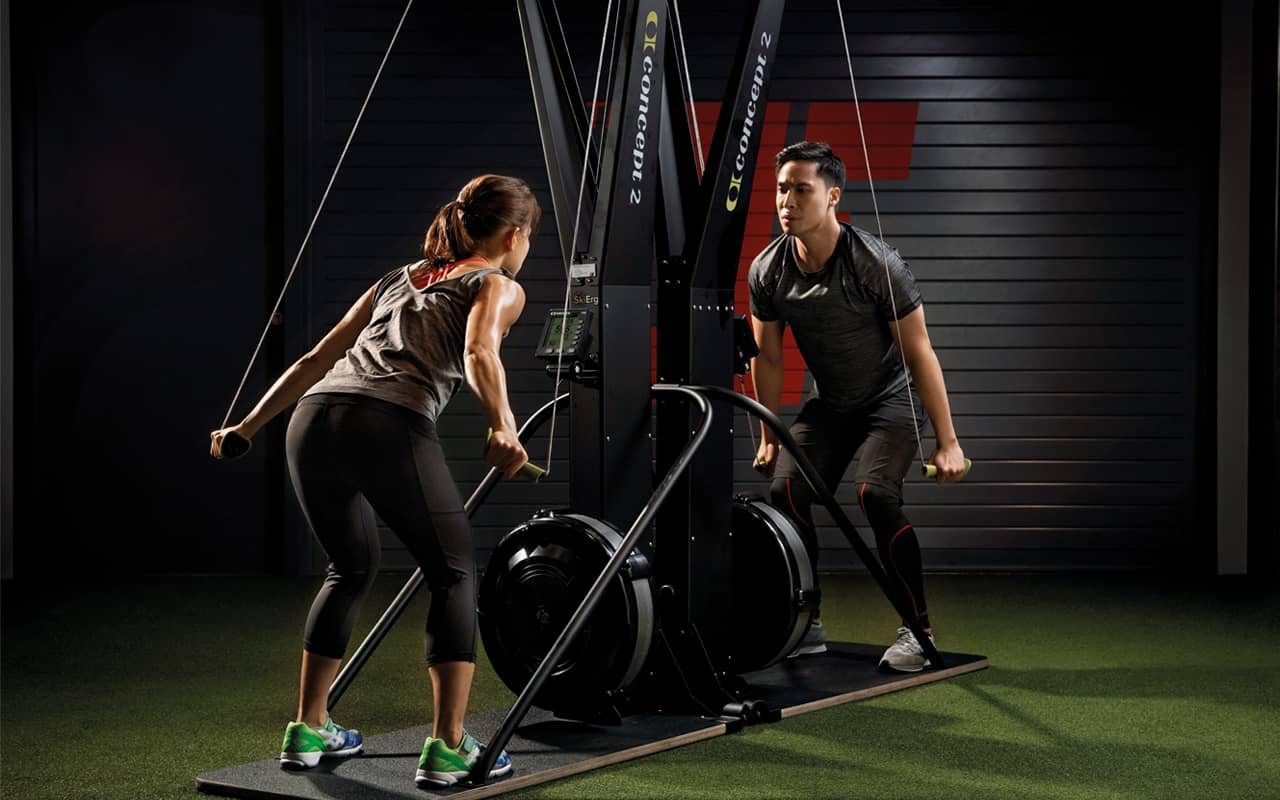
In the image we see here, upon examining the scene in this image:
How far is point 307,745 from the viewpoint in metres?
3.45

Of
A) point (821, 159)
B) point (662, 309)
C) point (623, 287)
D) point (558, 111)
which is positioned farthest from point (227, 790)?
point (821, 159)

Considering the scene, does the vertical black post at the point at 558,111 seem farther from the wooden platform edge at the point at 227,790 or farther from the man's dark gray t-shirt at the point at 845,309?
the wooden platform edge at the point at 227,790

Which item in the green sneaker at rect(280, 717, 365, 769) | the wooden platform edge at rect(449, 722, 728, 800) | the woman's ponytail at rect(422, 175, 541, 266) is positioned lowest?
the wooden platform edge at rect(449, 722, 728, 800)

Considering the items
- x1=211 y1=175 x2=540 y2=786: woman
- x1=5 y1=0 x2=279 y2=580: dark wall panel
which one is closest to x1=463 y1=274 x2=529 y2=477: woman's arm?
x1=211 y1=175 x2=540 y2=786: woman

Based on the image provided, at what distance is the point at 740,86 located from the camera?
4.23 m

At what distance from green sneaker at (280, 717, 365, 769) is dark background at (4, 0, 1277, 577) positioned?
3562 millimetres

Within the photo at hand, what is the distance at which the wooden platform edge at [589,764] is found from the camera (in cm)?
326

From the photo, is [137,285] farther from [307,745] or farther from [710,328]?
[307,745]

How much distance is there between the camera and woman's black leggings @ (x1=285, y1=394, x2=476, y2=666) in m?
3.29

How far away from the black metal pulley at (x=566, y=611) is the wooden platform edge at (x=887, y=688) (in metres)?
0.57

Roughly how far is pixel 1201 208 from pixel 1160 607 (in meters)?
1.93

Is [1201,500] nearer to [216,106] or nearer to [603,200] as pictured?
[603,200]

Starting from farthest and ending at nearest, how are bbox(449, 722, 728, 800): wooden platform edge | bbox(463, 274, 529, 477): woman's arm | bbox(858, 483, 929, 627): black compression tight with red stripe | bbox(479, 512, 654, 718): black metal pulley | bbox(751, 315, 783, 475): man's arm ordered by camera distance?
1. bbox(751, 315, 783, 475): man's arm
2. bbox(858, 483, 929, 627): black compression tight with red stripe
3. bbox(479, 512, 654, 718): black metal pulley
4. bbox(449, 722, 728, 800): wooden platform edge
5. bbox(463, 274, 529, 477): woman's arm

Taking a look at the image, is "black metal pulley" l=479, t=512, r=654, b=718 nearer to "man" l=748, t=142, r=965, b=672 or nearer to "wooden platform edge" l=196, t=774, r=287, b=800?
"wooden platform edge" l=196, t=774, r=287, b=800
